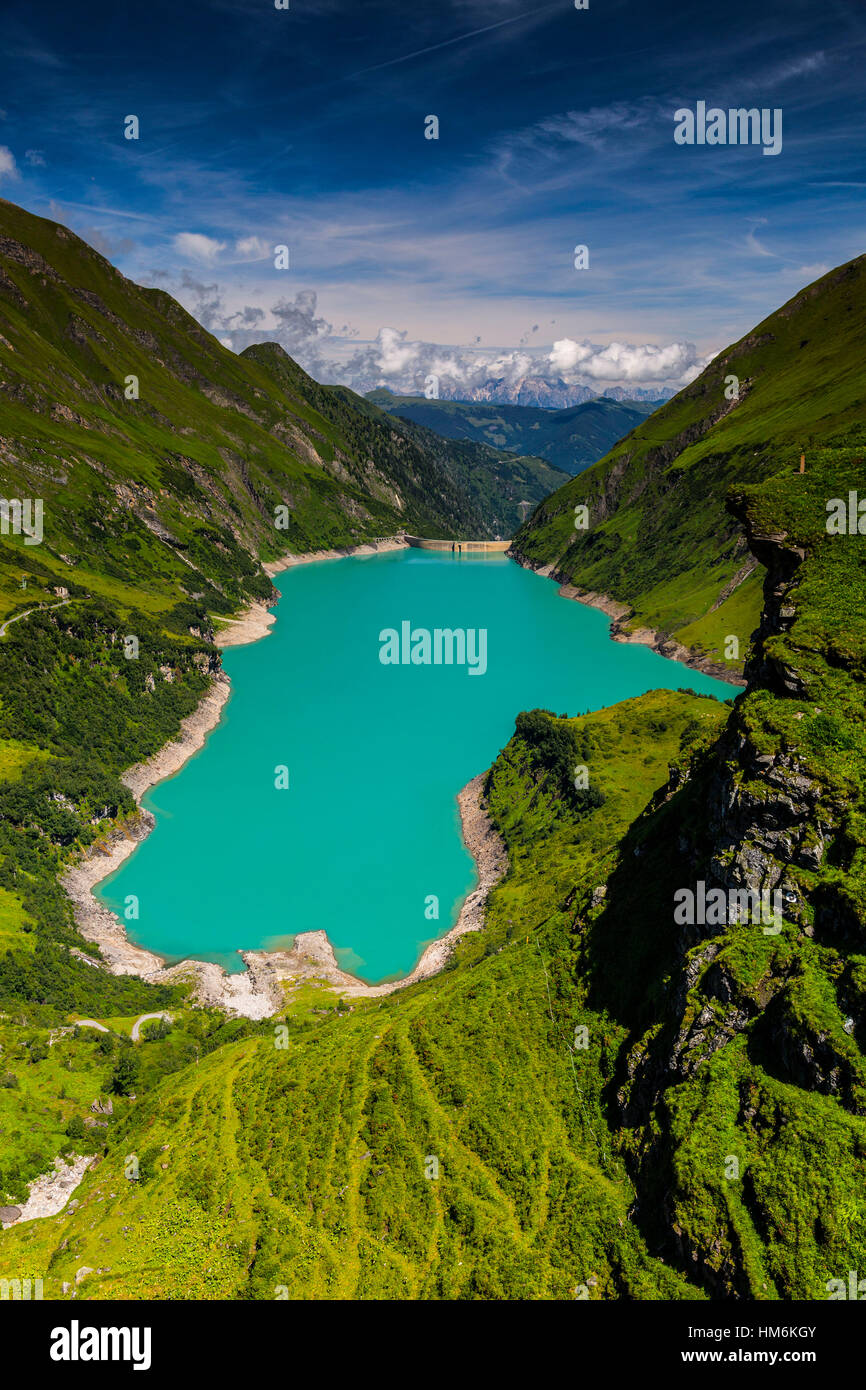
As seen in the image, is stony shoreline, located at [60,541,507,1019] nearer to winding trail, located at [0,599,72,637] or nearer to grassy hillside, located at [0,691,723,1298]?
grassy hillside, located at [0,691,723,1298]

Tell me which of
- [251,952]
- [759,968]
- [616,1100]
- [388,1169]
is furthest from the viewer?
[251,952]

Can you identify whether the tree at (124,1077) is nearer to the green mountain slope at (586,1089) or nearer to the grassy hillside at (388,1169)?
the green mountain slope at (586,1089)

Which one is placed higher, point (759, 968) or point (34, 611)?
point (34, 611)

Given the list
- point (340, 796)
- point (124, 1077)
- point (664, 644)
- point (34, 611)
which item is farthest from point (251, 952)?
point (664, 644)

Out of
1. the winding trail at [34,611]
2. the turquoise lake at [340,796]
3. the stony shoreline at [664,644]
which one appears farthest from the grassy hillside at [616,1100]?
the stony shoreline at [664,644]

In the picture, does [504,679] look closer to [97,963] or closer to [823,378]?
[97,963]

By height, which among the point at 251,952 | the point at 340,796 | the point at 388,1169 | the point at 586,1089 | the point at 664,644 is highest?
the point at 664,644

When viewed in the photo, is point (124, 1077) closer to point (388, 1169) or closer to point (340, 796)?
point (388, 1169)
